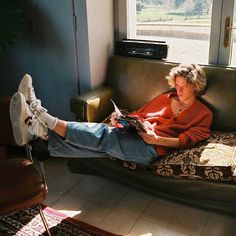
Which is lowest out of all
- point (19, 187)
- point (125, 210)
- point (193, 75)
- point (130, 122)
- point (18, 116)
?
point (125, 210)

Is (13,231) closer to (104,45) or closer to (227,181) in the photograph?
(227,181)

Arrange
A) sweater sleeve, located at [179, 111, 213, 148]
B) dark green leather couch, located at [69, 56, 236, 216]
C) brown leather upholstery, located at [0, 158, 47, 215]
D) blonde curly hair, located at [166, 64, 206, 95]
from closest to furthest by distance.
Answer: brown leather upholstery, located at [0, 158, 47, 215] < dark green leather couch, located at [69, 56, 236, 216] < sweater sleeve, located at [179, 111, 213, 148] < blonde curly hair, located at [166, 64, 206, 95]

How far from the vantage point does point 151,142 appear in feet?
6.73

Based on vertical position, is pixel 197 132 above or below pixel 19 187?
above

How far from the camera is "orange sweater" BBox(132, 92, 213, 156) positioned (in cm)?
211

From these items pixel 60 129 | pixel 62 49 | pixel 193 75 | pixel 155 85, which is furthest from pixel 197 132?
pixel 62 49

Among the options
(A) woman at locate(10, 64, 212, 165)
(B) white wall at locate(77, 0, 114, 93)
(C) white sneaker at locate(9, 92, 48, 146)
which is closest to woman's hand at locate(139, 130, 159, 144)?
(A) woman at locate(10, 64, 212, 165)

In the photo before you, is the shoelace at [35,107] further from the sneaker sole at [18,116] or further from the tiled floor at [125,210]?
the tiled floor at [125,210]

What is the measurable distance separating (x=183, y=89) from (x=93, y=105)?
65cm

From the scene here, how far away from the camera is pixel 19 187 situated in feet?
5.76

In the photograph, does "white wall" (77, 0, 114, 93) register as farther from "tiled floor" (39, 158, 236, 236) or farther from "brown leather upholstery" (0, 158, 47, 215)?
"brown leather upholstery" (0, 158, 47, 215)

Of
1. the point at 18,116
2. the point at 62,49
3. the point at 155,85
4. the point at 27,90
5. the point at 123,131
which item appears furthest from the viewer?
the point at 62,49

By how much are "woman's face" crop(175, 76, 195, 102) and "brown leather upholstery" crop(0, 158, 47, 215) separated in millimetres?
1052

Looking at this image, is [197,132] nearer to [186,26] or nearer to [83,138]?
[83,138]
